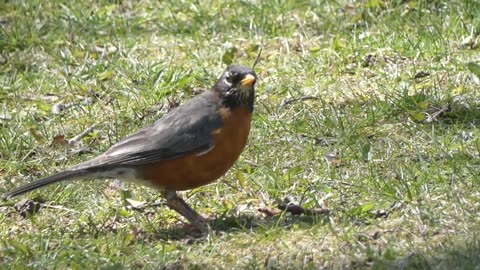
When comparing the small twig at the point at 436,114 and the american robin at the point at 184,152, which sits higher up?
the american robin at the point at 184,152

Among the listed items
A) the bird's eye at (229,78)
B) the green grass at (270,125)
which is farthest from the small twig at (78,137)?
the bird's eye at (229,78)

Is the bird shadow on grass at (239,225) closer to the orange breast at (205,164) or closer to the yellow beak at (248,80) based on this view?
the orange breast at (205,164)

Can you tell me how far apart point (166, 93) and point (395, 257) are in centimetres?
309

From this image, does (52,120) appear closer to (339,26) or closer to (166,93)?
(166,93)

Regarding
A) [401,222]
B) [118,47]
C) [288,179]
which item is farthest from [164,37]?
[401,222]

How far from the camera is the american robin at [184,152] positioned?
5.78 meters

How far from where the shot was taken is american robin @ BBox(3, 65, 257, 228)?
5.78 metres

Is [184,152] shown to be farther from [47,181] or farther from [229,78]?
[47,181]

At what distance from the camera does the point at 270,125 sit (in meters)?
6.95

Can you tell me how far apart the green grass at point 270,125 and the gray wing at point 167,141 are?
1.05ft

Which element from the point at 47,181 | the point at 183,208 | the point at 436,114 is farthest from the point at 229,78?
the point at 436,114

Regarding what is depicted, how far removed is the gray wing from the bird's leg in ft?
0.71

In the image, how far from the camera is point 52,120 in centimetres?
745

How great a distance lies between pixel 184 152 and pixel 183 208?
0.29 meters
